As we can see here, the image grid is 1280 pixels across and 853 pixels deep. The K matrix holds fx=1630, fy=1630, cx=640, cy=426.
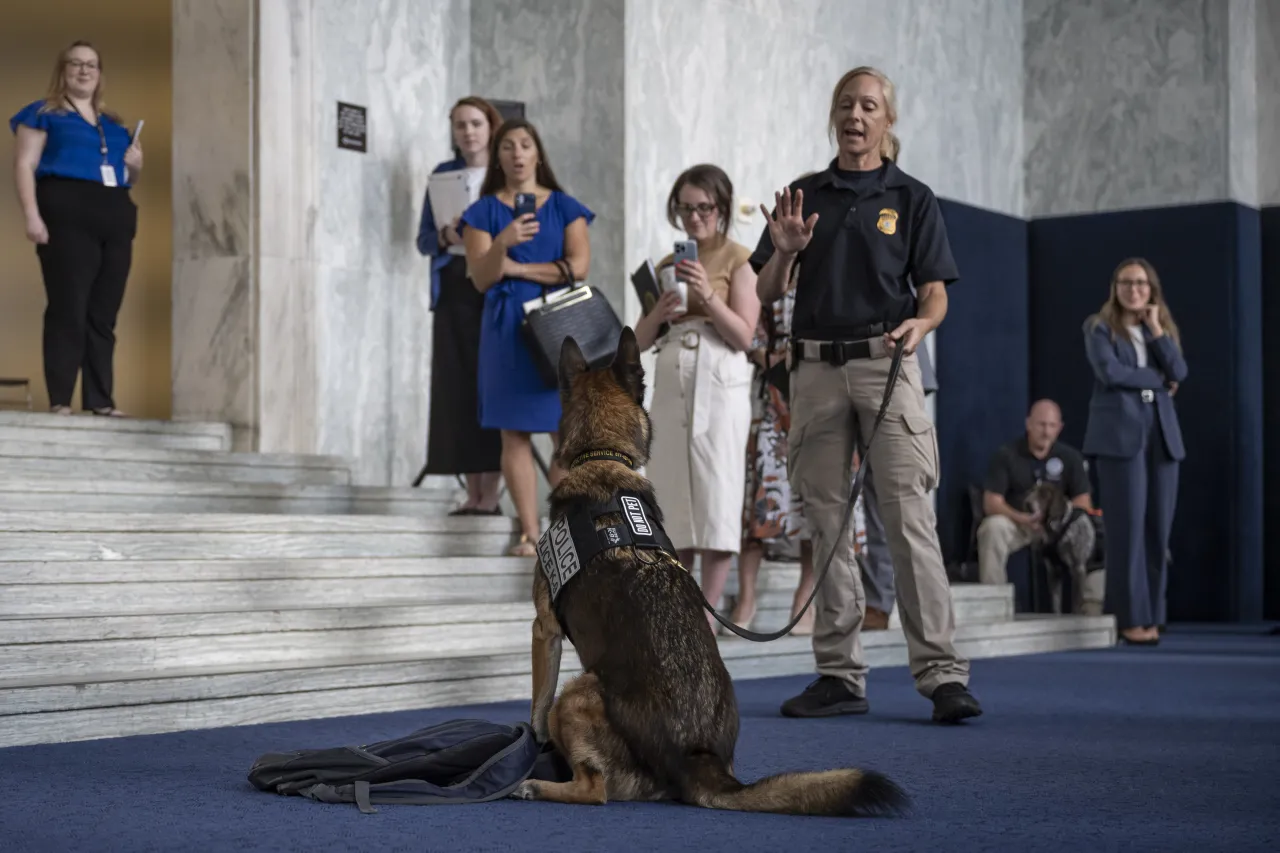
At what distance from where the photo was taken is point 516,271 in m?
6.07

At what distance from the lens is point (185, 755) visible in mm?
3908

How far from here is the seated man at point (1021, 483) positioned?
9.83 metres

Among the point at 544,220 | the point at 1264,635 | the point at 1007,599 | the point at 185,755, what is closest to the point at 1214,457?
the point at 1264,635

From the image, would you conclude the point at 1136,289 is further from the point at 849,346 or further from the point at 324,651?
the point at 324,651

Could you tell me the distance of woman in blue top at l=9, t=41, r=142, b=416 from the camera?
6805 millimetres

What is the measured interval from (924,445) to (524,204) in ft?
6.72

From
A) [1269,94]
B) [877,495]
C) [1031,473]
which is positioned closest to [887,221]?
[877,495]

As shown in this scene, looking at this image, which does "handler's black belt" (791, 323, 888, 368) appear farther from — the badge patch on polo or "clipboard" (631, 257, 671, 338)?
"clipboard" (631, 257, 671, 338)

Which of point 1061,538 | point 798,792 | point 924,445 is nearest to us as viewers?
point 798,792

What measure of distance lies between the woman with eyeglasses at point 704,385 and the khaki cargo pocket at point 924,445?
1.16m

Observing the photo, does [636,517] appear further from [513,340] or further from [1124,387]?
[1124,387]

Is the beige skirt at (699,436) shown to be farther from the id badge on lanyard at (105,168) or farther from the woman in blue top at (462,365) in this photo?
the id badge on lanyard at (105,168)

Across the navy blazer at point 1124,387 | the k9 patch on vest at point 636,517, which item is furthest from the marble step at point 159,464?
the navy blazer at point 1124,387

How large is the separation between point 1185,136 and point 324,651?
8290 mm
